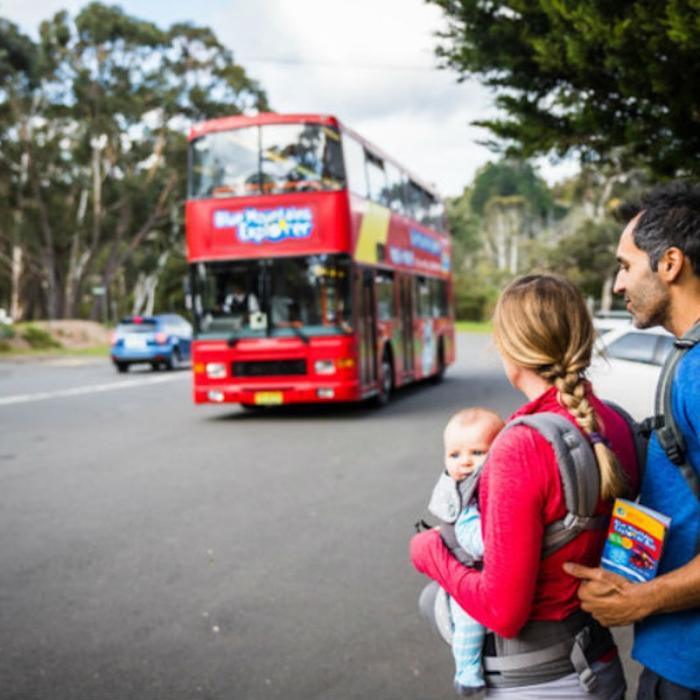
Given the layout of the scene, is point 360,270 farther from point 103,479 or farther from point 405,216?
point 103,479

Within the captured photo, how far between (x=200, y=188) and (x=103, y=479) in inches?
236

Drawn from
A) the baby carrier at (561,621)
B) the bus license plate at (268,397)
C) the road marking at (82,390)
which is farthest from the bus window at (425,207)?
the baby carrier at (561,621)

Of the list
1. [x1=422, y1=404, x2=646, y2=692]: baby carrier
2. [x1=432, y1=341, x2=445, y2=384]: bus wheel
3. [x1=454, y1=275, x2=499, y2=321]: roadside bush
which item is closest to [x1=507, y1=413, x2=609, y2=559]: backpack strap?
[x1=422, y1=404, x2=646, y2=692]: baby carrier

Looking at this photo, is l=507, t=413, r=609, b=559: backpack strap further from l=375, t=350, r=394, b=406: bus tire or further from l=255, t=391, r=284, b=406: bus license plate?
l=375, t=350, r=394, b=406: bus tire

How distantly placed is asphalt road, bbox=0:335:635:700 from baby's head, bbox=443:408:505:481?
0.80ft

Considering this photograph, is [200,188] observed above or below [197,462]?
above

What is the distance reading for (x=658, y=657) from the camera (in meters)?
1.91

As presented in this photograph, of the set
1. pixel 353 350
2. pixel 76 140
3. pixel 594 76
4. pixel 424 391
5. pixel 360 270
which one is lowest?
pixel 424 391

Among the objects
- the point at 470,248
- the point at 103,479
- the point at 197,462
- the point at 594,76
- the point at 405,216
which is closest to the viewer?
the point at 594,76

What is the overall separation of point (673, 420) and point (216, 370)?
11557mm

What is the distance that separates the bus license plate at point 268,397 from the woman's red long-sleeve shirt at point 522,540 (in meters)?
11.0

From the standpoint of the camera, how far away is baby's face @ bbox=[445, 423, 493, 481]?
239 cm

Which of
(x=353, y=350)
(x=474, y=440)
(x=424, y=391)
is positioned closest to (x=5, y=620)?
(x=474, y=440)

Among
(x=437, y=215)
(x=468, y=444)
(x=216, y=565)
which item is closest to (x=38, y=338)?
(x=437, y=215)
